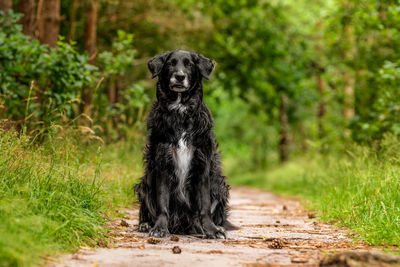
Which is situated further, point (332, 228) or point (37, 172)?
point (332, 228)

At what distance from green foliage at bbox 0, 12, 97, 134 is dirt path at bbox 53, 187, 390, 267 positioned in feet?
8.79

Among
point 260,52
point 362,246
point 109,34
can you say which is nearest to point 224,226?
point 362,246

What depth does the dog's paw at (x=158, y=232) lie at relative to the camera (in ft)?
14.7

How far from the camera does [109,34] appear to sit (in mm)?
14648

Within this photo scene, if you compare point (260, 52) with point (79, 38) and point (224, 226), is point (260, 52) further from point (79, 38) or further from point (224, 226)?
point (224, 226)

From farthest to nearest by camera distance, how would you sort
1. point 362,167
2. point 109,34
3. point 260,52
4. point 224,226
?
Answer: point 260,52 → point 109,34 → point 362,167 → point 224,226

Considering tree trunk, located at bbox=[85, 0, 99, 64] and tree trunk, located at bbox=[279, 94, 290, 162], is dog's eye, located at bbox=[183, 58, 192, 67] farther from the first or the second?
tree trunk, located at bbox=[279, 94, 290, 162]

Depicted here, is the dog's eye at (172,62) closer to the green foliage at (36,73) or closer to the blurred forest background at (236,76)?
the blurred forest background at (236,76)

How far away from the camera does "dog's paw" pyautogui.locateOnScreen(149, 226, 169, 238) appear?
448cm

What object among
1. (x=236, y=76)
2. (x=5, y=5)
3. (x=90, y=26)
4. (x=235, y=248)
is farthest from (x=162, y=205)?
(x=236, y=76)

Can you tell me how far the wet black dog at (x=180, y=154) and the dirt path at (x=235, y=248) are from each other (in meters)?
0.28

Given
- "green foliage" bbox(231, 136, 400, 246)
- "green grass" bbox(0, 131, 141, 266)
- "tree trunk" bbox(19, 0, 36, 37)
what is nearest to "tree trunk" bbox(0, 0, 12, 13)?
"tree trunk" bbox(19, 0, 36, 37)

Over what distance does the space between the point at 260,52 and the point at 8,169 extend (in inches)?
512

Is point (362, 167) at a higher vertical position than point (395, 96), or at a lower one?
lower
